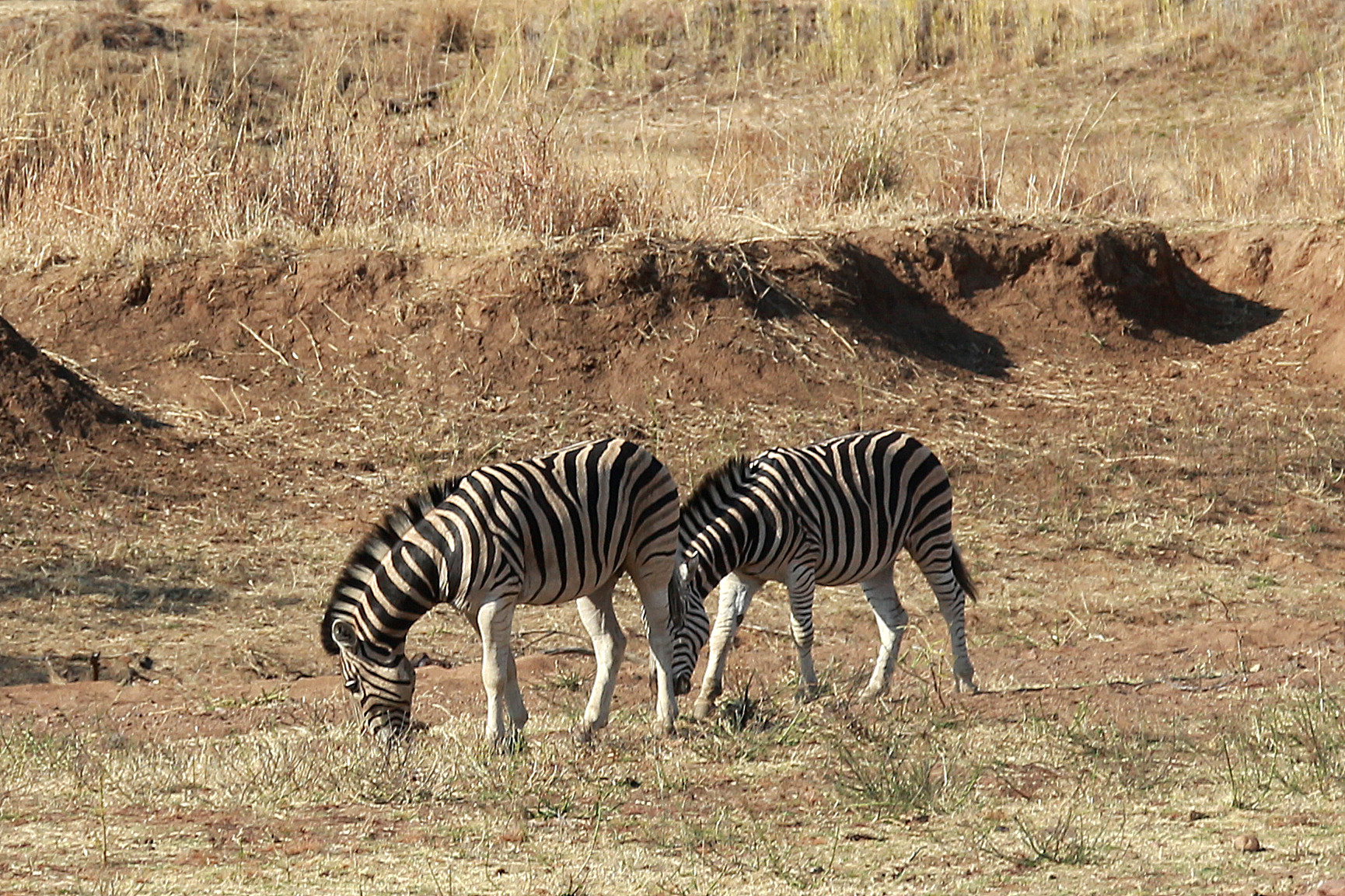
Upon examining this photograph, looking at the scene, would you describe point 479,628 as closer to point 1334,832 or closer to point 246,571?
point 1334,832

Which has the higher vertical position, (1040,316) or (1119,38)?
(1119,38)

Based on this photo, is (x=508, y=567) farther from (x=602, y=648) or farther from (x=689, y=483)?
(x=689, y=483)

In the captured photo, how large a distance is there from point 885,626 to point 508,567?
8.68 feet

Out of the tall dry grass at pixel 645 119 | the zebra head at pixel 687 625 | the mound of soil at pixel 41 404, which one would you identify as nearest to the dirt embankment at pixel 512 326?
the tall dry grass at pixel 645 119

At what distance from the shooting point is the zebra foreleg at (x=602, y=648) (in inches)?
302

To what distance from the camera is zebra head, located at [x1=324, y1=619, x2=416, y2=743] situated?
7.19 m

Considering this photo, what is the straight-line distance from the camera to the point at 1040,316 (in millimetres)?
17453

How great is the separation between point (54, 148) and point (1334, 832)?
14495 mm

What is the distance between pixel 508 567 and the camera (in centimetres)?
716

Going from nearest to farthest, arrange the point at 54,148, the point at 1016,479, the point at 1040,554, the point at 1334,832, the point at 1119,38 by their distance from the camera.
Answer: the point at 1334,832, the point at 1040,554, the point at 1016,479, the point at 54,148, the point at 1119,38

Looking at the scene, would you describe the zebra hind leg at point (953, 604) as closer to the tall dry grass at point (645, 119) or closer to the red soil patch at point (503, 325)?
the red soil patch at point (503, 325)

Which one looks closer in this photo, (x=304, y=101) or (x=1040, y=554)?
(x=1040, y=554)

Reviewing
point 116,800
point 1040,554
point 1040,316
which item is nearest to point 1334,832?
point 116,800

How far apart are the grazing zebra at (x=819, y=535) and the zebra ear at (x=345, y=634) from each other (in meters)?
1.52
